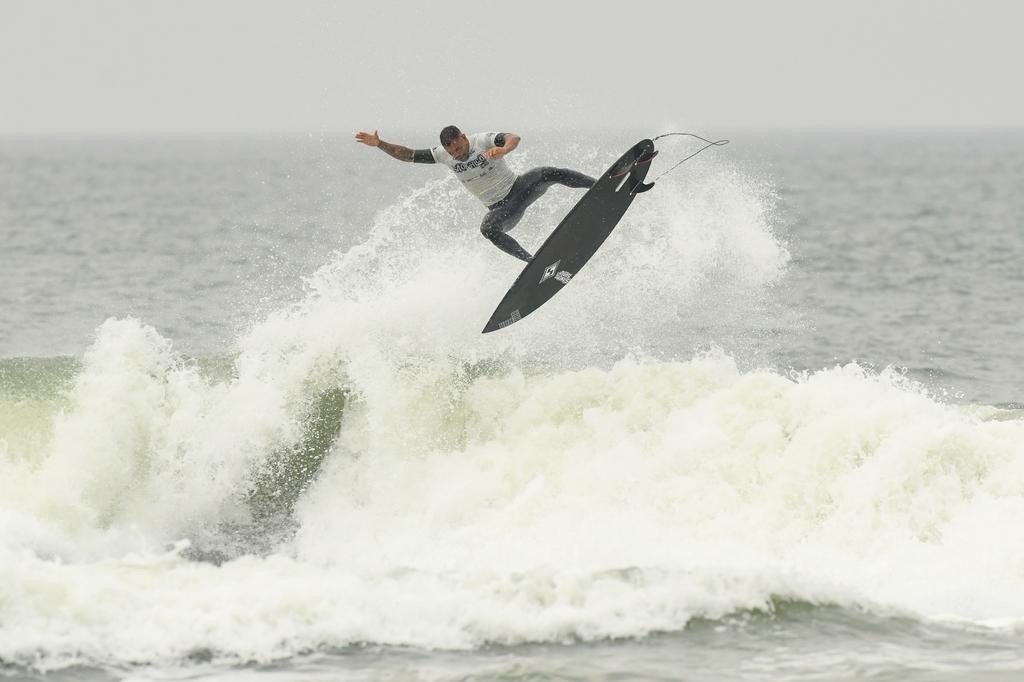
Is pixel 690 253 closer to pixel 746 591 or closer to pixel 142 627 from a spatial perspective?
pixel 746 591

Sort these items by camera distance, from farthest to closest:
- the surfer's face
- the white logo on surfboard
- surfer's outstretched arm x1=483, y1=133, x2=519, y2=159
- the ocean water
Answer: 1. the white logo on surfboard
2. the surfer's face
3. surfer's outstretched arm x1=483, y1=133, x2=519, y2=159
4. the ocean water

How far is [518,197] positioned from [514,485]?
284 cm

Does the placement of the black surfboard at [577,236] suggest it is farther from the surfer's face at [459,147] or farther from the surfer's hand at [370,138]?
the surfer's hand at [370,138]

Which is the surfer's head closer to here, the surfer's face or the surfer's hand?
the surfer's face

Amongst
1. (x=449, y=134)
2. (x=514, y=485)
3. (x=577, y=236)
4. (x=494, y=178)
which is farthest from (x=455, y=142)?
(x=514, y=485)

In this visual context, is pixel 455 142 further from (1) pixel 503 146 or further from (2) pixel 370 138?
(2) pixel 370 138

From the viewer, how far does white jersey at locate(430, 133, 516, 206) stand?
1205 cm

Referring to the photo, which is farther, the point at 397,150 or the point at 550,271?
the point at 550,271

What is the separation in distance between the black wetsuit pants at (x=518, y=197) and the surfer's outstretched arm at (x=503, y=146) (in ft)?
2.43

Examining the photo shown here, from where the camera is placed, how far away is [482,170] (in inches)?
482

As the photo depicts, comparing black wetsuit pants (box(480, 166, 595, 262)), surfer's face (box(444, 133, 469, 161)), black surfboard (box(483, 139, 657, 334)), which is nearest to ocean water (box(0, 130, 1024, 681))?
black surfboard (box(483, 139, 657, 334))

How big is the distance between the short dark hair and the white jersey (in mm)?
182

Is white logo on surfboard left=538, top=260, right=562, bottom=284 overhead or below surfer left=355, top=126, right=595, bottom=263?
below

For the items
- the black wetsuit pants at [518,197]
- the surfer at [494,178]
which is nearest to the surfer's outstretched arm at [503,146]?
the surfer at [494,178]
